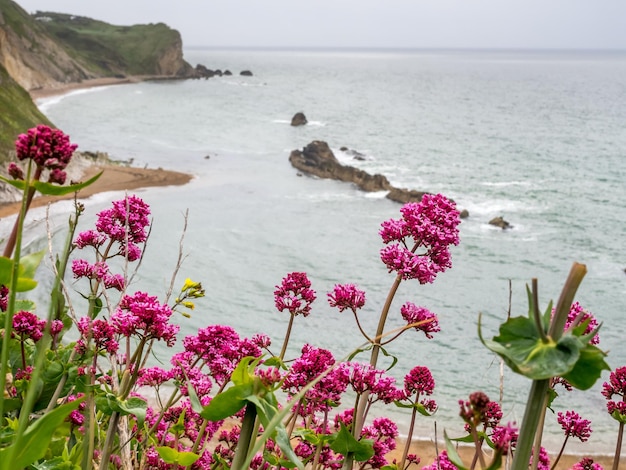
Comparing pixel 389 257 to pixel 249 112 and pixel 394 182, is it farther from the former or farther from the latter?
pixel 249 112

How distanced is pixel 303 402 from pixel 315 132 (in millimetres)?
75523


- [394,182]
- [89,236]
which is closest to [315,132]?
[394,182]

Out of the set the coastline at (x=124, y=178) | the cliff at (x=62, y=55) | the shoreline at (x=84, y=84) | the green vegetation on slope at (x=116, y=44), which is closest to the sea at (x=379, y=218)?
the coastline at (x=124, y=178)

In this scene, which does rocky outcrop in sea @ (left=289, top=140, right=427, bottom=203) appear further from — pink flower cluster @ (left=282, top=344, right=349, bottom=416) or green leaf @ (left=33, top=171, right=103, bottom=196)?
green leaf @ (left=33, top=171, right=103, bottom=196)

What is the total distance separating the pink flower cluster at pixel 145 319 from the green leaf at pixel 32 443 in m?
1.15

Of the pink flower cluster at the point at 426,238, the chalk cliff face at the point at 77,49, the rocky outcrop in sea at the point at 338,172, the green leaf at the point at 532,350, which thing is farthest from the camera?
the chalk cliff face at the point at 77,49

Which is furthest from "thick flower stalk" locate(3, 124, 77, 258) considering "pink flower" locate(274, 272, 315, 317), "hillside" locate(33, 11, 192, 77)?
"hillside" locate(33, 11, 192, 77)

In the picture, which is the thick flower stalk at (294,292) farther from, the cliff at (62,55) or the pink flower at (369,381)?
the cliff at (62,55)

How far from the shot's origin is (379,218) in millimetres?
38625

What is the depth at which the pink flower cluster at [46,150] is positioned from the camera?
1.41 meters

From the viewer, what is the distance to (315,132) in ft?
255

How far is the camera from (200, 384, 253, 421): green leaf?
1.54m

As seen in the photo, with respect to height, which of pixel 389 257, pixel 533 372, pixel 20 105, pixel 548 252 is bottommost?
pixel 548 252

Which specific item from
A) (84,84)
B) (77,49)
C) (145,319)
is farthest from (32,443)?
(77,49)
